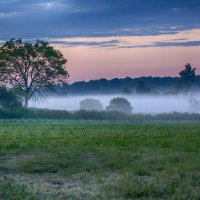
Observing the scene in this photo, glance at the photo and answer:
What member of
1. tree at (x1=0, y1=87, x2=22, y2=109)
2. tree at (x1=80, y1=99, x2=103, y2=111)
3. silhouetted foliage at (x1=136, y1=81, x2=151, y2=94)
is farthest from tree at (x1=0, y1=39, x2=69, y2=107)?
silhouetted foliage at (x1=136, y1=81, x2=151, y2=94)

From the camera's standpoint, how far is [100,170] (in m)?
18.9

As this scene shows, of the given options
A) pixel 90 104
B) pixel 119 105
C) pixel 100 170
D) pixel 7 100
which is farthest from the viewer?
pixel 90 104

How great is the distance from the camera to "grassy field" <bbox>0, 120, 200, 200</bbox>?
→ 49.3 ft

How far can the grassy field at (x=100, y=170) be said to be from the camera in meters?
15.0

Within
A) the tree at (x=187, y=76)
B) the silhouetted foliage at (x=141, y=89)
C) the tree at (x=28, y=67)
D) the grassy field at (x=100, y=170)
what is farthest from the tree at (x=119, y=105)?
the grassy field at (x=100, y=170)

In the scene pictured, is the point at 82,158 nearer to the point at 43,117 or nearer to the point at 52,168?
the point at 52,168

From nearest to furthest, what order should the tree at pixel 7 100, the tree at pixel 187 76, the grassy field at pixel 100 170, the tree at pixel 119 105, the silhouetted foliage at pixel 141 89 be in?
the grassy field at pixel 100 170 → the tree at pixel 7 100 → the tree at pixel 119 105 → the tree at pixel 187 76 → the silhouetted foliage at pixel 141 89

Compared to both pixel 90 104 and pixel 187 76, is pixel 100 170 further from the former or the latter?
pixel 187 76

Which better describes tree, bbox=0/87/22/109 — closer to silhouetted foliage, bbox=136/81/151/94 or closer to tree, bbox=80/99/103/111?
tree, bbox=80/99/103/111

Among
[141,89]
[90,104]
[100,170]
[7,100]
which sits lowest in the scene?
[100,170]

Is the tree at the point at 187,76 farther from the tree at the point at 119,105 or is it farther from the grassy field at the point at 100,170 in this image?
the grassy field at the point at 100,170

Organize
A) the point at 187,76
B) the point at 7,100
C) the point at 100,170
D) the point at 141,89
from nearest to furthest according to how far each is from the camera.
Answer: the point at 100,170
the point at 7,100
the point at 187,76
the point at 141,89

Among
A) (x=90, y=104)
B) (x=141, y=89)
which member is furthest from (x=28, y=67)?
(x=141, y=89)

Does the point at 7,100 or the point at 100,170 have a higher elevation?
the point at 7,100
